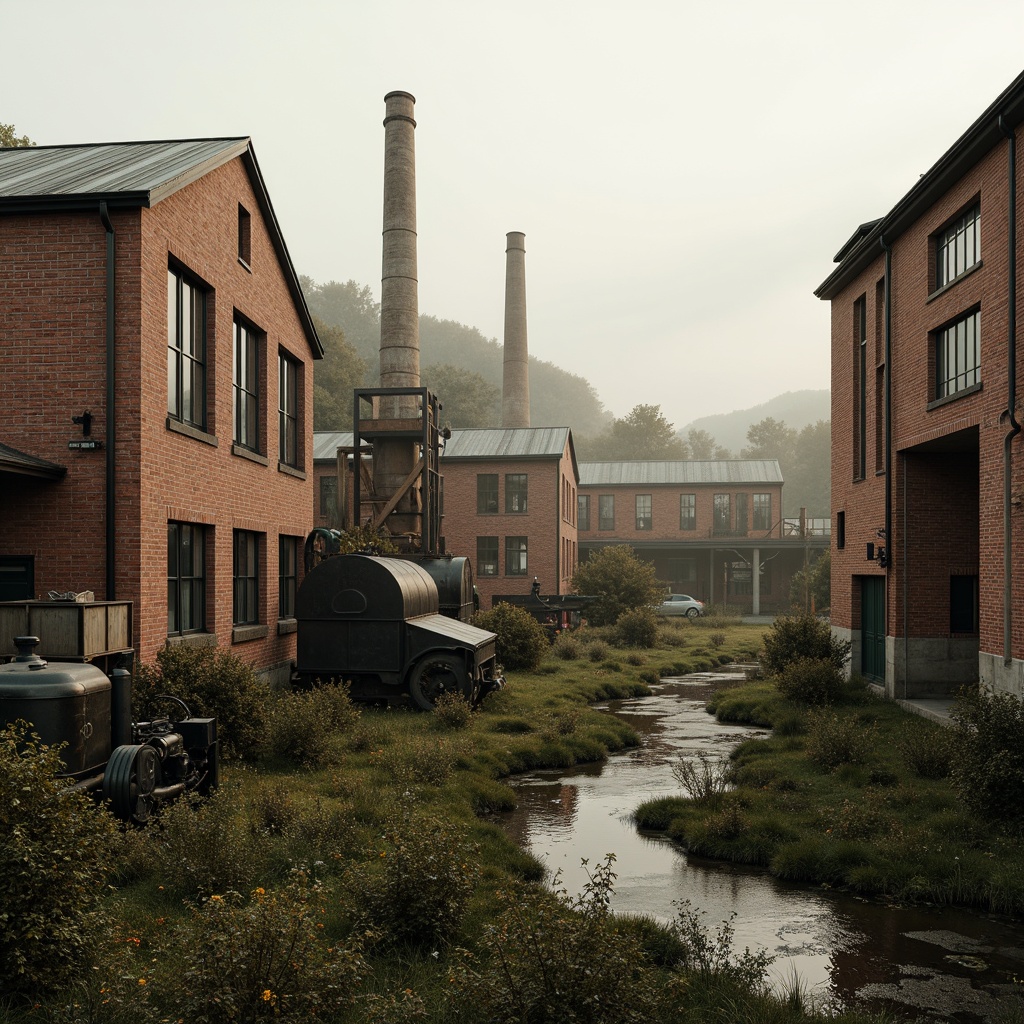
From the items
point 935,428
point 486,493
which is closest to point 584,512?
point 486,493

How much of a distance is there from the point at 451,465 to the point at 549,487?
14.1 ft

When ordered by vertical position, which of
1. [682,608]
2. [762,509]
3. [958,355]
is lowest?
[682,608]

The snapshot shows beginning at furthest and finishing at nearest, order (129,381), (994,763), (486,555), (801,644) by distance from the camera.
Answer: (486,555) → (801,644) → (129,381) → (994,763)

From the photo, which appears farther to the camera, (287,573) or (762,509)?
(762,509)

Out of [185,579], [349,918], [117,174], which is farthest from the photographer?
[185,579]

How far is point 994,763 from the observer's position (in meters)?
9.66

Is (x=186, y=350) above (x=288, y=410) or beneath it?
above

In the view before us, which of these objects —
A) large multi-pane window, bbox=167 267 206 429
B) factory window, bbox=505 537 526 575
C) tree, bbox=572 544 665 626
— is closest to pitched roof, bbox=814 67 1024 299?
large multi-pane window, bbox=167 267 206 429

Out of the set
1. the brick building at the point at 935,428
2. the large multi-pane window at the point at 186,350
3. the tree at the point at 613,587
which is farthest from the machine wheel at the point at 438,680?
the tree at the point at 613,587

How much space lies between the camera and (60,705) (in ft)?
25.1

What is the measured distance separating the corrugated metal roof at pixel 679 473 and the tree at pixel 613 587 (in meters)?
19.5

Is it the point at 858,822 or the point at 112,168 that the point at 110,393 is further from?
the point at 858,822

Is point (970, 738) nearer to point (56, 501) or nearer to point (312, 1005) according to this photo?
point (312, 1005)

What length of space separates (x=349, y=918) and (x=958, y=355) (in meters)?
13.3
